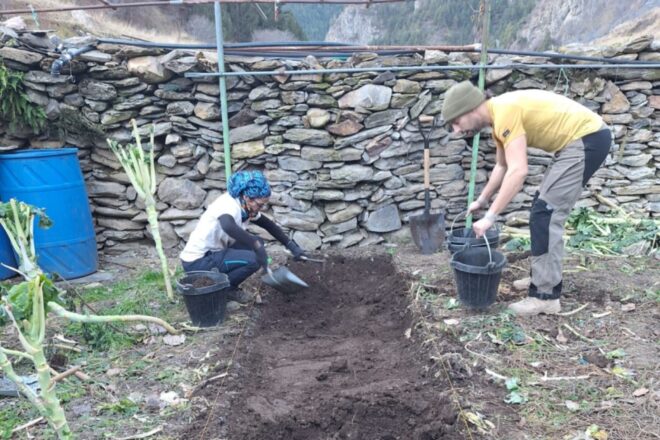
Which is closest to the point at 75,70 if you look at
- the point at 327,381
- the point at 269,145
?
the point at 269,145

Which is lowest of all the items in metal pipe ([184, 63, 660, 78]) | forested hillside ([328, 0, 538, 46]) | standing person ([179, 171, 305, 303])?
standing person ([179, 171, 305, 303])

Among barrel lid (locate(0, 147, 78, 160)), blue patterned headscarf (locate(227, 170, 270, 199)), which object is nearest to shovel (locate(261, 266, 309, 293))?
Result: blue patterned headscarf (locate(227, 170, 270, 199))

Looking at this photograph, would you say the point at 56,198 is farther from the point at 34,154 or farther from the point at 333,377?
the point at 333,377

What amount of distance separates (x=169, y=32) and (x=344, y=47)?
48.4 ft

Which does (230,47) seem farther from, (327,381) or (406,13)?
(406,13)

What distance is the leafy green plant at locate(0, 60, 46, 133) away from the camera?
5180mm

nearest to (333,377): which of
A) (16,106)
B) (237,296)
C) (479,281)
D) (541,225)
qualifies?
(479,281)

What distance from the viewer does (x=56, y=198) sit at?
4.85m

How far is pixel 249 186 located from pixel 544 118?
2.12 metres

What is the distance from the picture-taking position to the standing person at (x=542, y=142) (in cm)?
329

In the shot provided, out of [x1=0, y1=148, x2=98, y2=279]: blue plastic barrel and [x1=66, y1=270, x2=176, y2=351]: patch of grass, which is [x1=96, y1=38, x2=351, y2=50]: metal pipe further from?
[x1=66, y1=270, x2=176, y2=351]: patch of grass

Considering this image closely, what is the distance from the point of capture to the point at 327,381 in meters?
3.14

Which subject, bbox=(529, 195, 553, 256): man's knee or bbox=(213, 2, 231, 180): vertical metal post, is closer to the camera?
bbox=(529, 195, 553, 256): man's knee

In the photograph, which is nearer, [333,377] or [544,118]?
[333,377]
